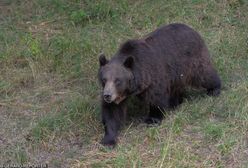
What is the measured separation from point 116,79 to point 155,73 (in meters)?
0.61

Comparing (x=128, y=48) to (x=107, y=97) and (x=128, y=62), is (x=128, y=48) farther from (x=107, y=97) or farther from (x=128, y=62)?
(x=107, y=97)

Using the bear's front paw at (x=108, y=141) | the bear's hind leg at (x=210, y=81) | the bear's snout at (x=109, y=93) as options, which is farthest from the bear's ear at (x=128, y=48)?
the bear's hind leg at (x=210, y=81)

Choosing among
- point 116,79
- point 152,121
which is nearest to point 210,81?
point 152,121

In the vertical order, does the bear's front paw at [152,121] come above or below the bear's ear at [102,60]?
below

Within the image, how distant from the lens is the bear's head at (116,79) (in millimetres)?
5666

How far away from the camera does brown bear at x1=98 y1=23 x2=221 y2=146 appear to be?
18.9ft

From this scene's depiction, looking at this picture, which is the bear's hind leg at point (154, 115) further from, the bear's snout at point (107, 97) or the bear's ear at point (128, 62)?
the bear's snout at point (107, 97)

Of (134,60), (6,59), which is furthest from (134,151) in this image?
(6,59)

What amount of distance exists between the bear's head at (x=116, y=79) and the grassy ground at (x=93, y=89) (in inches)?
18.2

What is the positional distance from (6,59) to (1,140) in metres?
2.08

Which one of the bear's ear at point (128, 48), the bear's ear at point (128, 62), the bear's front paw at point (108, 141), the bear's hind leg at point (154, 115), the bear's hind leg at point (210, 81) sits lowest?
the bear's front paw at point (108, 141)

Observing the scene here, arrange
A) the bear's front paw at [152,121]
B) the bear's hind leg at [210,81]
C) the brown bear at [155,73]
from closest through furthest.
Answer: the brown bear at [155,73] < the bear's front paw at [152,121] < the bear's hind leg at [210,81]

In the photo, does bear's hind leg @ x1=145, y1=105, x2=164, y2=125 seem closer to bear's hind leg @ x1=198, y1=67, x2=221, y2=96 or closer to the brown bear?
the brown bear

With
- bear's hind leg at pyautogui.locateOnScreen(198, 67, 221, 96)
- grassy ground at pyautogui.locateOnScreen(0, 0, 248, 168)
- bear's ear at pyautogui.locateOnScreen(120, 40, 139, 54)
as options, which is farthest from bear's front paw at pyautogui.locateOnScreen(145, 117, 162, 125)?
bear's hind leg at pyautogui.locateOnScreen(198, 67, 221, 96)
